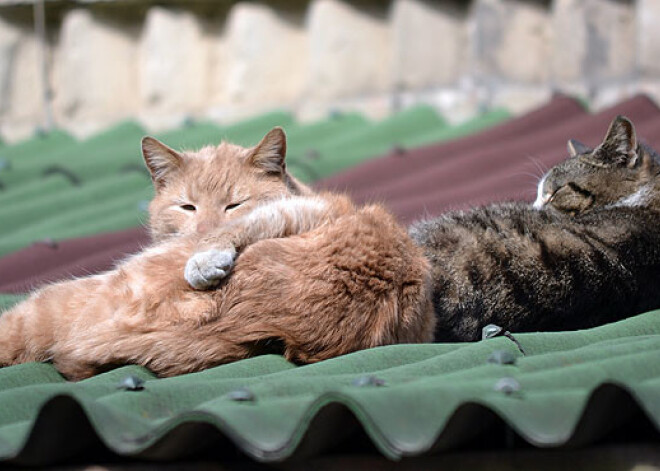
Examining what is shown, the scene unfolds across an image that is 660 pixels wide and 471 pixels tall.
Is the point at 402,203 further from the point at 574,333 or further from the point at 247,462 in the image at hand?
the point at 247,462

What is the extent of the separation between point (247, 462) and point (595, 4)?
13.7ft

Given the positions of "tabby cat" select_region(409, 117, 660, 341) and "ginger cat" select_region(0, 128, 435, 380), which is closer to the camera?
"ginger cat" select_region(0, 128, 435, 380)

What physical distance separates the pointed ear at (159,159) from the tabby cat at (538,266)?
925mm

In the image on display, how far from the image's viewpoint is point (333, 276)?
2.42 m

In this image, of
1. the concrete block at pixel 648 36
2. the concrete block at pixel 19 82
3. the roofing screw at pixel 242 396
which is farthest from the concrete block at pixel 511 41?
the roofing screw at pixel 242 396

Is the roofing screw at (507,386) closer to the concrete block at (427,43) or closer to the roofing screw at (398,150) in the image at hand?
the roofing screw at (398,150)

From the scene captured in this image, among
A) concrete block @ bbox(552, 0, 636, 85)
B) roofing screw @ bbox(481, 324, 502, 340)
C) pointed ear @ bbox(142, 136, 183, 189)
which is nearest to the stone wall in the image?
concrete block @ bbox(552, 0, 636, 85)

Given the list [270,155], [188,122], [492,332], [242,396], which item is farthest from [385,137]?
[242,396]

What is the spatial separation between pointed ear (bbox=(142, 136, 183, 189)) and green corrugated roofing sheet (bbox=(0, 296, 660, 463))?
1.43 m

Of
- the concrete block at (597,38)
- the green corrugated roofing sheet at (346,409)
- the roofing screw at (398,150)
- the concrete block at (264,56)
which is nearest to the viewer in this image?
the green corrugated roofing sheet at (346,409)

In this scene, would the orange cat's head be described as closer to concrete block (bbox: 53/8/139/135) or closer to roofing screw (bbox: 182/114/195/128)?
roofing screw (bbox: 182/114/195/128)

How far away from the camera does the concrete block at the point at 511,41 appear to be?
18.5 feet

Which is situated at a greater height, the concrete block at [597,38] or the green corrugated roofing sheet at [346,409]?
the concrete block at [597,38]

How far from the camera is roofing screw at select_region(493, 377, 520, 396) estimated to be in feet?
6.01
